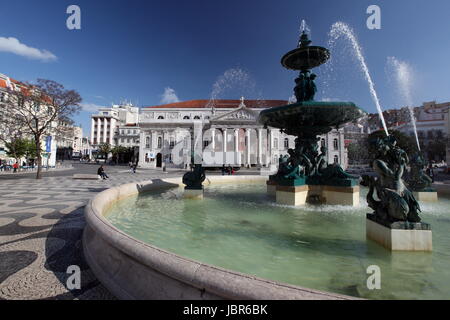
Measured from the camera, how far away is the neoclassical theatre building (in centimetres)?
5116

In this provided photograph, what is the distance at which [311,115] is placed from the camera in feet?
25.2

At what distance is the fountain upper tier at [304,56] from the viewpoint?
7.83m

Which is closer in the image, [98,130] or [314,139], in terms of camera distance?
[314,139]

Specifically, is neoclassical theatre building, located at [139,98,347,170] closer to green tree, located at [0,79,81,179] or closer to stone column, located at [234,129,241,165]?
stone column, located at [234,129,241,165]

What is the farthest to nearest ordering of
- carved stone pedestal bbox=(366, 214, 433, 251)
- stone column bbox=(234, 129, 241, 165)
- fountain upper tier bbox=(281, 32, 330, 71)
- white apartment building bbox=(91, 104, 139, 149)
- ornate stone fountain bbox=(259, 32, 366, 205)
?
white apartment building bbox=(91, 104, 139, 149), stone column bbox=(234, 129, 241, 165), fountain upper tier bbox=(281, 32, 330, 71), ornate stone fountain bbox=(259, 32, 366, 205), carved stone pedestal bbox=(366, 214, 433, 251)

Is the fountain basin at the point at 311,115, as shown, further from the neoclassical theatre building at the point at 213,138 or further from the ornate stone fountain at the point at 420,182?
the neoclassical theatre building at the point at 213,138

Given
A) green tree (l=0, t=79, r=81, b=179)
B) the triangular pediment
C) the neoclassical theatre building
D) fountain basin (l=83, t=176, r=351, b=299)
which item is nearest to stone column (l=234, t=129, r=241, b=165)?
the neoclassical theatre building

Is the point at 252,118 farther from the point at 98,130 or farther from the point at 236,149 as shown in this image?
the point at 98,130

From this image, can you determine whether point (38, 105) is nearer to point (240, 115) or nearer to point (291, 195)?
point (291, 195)

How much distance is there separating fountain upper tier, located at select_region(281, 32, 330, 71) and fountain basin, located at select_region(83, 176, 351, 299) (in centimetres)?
850

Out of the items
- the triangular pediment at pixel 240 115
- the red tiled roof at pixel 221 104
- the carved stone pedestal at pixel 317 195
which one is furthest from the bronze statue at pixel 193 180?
the red tiled roof at pixel 221 104
